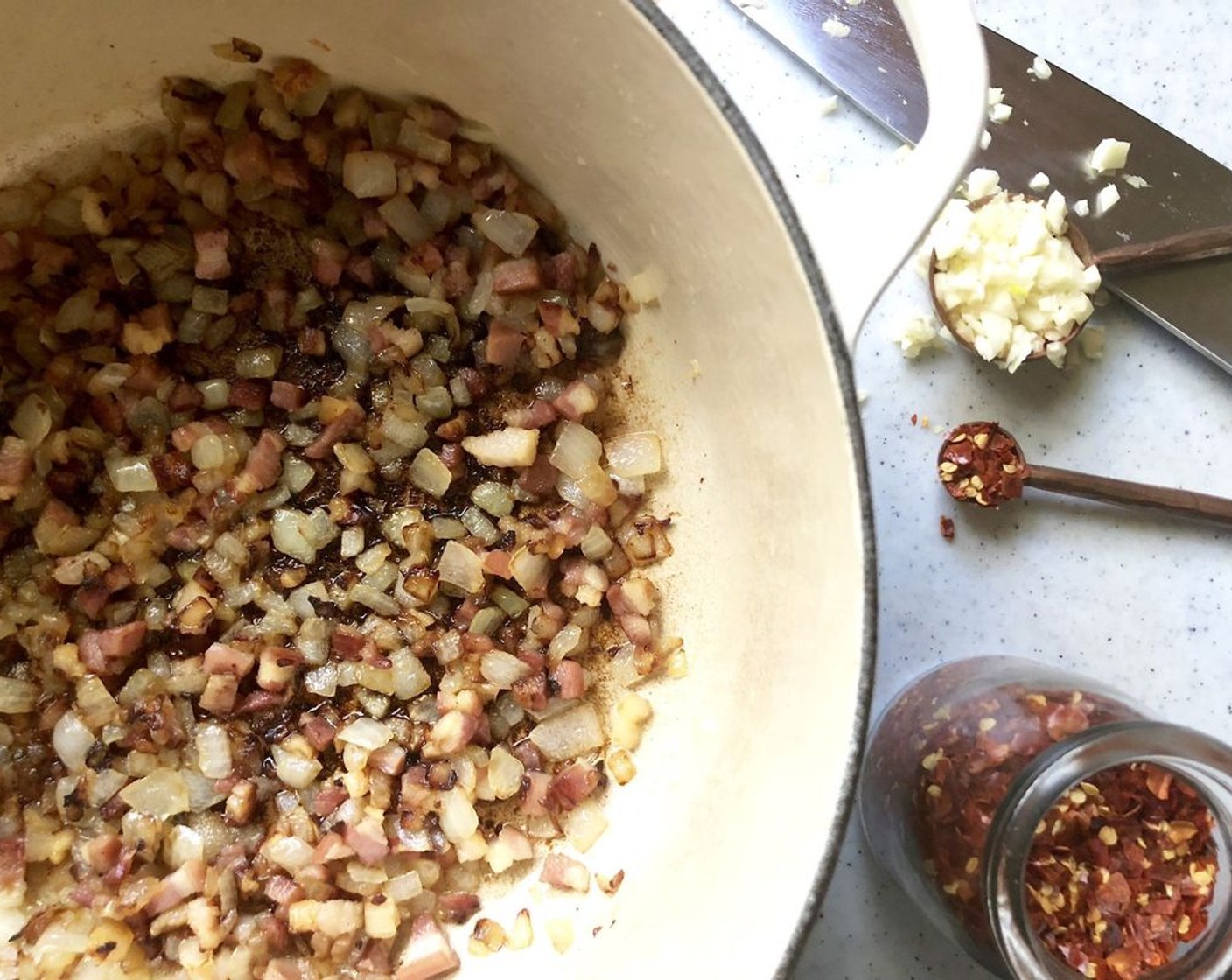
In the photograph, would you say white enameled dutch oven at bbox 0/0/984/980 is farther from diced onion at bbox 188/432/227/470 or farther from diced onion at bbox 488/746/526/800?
diced onion at bbox 188/432/227/470

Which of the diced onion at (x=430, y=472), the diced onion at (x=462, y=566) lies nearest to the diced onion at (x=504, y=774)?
the diced onion at (x=462, y=566)


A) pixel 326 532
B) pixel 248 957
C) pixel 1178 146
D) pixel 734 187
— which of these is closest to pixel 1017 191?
pixel 1178 146

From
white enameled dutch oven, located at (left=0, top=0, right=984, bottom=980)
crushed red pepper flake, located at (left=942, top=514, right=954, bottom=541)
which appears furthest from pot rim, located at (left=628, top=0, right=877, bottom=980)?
crushed red pepper flake, located at (left=942, top=514, right=954, bottom=541)

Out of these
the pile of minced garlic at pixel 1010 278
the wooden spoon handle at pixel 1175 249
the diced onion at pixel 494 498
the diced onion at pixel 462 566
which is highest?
the wooden spoon handle at pixel 1175 249

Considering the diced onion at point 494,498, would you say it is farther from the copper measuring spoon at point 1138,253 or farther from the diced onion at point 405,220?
the copper measuring spoon at point 1138,253

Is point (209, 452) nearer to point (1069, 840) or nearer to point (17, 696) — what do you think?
point (17, 696)

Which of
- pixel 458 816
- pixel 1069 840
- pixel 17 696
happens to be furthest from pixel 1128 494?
pixel 17 696

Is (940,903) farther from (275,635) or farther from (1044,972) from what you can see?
(275,635)
